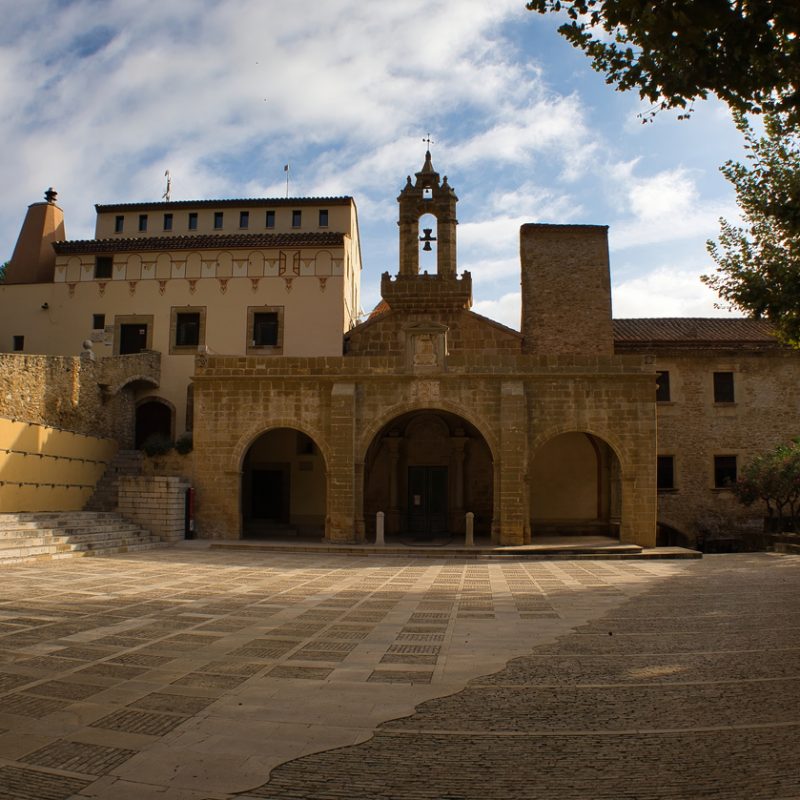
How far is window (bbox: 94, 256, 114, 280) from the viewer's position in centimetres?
2692

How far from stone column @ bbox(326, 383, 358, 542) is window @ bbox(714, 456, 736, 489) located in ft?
45.6

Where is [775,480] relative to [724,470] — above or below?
below

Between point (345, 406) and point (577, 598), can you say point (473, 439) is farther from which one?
point (577, 598)

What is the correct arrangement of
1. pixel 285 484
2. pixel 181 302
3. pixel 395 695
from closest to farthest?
pixel 395 695
pixel 285 484
pixel 181 302

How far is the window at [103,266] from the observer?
2692 centimetres

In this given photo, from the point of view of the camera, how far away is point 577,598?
408 inches

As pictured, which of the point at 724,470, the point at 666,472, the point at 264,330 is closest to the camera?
the point at 666,472

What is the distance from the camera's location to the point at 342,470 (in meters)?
19.5

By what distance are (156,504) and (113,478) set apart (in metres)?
3.08

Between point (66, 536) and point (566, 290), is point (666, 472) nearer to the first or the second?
point (566, 290)

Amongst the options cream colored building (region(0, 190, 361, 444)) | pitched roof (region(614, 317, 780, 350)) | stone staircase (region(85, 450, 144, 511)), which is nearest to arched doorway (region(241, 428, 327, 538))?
cream colored building (region(0, 190, 361, 444))

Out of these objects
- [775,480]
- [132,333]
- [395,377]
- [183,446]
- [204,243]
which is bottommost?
[775,480]

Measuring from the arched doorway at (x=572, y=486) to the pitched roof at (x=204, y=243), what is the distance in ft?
35.5

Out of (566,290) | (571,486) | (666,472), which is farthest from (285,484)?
(666,472)
